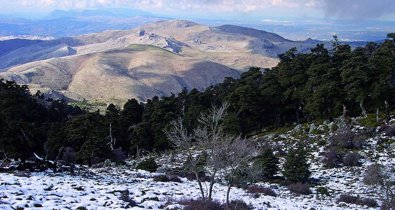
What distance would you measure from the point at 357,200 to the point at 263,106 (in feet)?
122

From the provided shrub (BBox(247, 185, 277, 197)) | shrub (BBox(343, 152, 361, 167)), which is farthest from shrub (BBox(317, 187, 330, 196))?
shrub (BBox(343, 152, 361, 167))

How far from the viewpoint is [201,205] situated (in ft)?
65.0

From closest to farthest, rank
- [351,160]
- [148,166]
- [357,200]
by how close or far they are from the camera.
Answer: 1. [357,200]
2. [351,160]
3. [148,166]

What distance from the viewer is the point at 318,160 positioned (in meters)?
39.3

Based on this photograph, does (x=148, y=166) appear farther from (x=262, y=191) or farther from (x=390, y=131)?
(x=390, y=131)

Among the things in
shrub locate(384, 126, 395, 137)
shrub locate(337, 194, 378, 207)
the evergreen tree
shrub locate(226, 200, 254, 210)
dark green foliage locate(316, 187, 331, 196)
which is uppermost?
the evergreen tree

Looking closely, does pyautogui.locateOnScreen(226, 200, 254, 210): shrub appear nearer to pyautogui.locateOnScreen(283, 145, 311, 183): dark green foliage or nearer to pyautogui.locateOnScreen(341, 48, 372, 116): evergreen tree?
pyautogui.locateOnScreen(283, 145, 311, 183): dark green foliage

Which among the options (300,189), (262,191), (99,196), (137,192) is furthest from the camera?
(300,189)

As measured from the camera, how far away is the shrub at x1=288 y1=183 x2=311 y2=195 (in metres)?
29.5

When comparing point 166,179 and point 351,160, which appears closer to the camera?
point 166,179

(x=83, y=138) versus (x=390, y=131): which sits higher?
(x=390, y=131)

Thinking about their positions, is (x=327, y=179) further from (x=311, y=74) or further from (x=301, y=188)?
(x=311, y=74)

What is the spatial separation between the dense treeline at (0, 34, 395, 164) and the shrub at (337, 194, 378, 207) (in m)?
23.1

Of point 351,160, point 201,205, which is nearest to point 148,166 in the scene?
point 351,160
